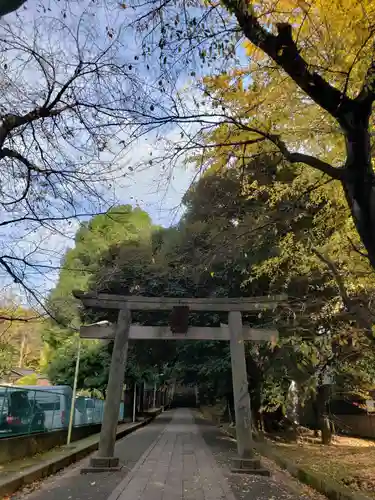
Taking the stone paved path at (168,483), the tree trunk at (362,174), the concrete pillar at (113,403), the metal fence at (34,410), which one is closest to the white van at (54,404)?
the metal fence at (34,410)

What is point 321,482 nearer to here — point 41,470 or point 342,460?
point 41,470

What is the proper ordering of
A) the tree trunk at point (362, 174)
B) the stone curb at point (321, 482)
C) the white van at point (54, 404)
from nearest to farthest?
the tree trunk at point (362, 174) → the stone curb at point (321, 482) → the white van at point (54, 404)

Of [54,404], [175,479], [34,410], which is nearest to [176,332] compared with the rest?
[175,479]

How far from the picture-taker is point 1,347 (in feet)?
23.4

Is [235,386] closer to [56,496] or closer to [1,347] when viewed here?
[56,496]

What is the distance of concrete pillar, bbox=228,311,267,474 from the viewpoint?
8391 millimetres

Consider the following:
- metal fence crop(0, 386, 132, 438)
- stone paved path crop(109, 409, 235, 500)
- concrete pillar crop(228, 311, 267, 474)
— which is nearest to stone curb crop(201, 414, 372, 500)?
concrete pillar crop(228, 311, 267, 474)

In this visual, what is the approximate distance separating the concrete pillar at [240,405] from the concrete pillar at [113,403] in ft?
8.02

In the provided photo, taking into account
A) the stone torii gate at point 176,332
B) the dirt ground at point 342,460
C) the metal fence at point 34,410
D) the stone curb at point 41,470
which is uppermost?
the stone torii gate at point 176,332

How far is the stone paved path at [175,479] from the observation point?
636 cm

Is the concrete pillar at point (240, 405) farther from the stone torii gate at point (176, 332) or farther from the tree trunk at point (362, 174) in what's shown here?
the tree trunk at point (362, 174)

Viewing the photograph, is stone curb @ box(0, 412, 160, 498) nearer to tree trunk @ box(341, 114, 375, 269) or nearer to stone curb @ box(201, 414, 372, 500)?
stone curb @ box(201, 414, 372, 500)

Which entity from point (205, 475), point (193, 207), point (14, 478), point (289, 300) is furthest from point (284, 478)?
point (193, 207)

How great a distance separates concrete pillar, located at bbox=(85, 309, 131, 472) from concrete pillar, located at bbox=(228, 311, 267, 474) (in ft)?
8.02
